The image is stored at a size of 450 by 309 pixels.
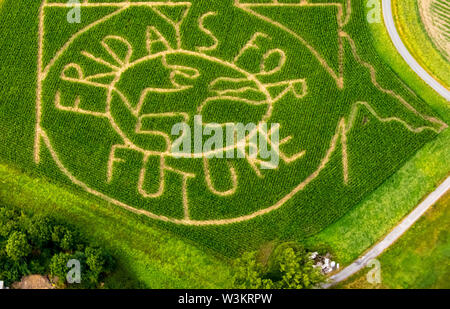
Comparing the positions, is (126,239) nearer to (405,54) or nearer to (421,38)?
(405,54)

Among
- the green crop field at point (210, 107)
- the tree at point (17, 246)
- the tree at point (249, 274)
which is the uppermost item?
the green crop field at point (210, 107)

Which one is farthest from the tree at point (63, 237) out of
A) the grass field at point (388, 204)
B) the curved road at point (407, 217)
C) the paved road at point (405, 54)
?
the paved road at point (405, 54)

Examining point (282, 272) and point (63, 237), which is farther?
point (63, 237)

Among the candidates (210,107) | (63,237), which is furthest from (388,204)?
(63,237)

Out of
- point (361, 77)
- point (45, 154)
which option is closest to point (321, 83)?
point (361, 77)

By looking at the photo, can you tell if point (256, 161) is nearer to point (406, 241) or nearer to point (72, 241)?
point (406, 241)

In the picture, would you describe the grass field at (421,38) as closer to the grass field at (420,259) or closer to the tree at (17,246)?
the grass field at (420,259)
